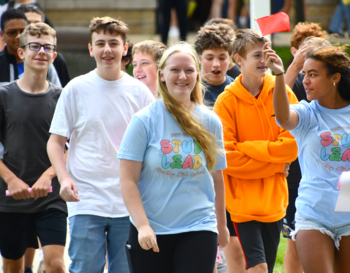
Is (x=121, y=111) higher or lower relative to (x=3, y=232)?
higher

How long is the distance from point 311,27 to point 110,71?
7.40 ft

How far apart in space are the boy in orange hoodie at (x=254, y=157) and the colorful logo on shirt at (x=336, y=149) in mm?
505

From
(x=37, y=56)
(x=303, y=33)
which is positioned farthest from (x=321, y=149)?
(x=37, y=56)

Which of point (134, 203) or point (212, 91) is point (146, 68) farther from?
point (134, 203)

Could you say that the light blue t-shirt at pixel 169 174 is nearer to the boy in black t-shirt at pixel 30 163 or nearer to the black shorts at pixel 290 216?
the boy in black t-shirt at pixel 30 163

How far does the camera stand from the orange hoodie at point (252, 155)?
Result: 4270 mm

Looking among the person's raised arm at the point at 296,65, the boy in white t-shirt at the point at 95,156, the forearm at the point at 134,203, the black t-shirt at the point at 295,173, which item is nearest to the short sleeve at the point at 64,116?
the boy in white t-shirt at the point at 95,156

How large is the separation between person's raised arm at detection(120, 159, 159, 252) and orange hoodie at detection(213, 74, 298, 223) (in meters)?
1.15

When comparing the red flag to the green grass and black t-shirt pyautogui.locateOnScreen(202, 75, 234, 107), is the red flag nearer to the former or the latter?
black t-shirt pyautogui.locateOnScreen(202, 75, 234, 107)

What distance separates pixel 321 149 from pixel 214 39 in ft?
5.25

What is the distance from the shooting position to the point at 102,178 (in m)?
3.94

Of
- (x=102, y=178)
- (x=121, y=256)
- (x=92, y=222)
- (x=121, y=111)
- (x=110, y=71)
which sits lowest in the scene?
(x=121, y=256)

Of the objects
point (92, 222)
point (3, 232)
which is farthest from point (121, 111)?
point (3, 232)

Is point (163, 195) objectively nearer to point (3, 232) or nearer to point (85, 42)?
point (3, 232)
